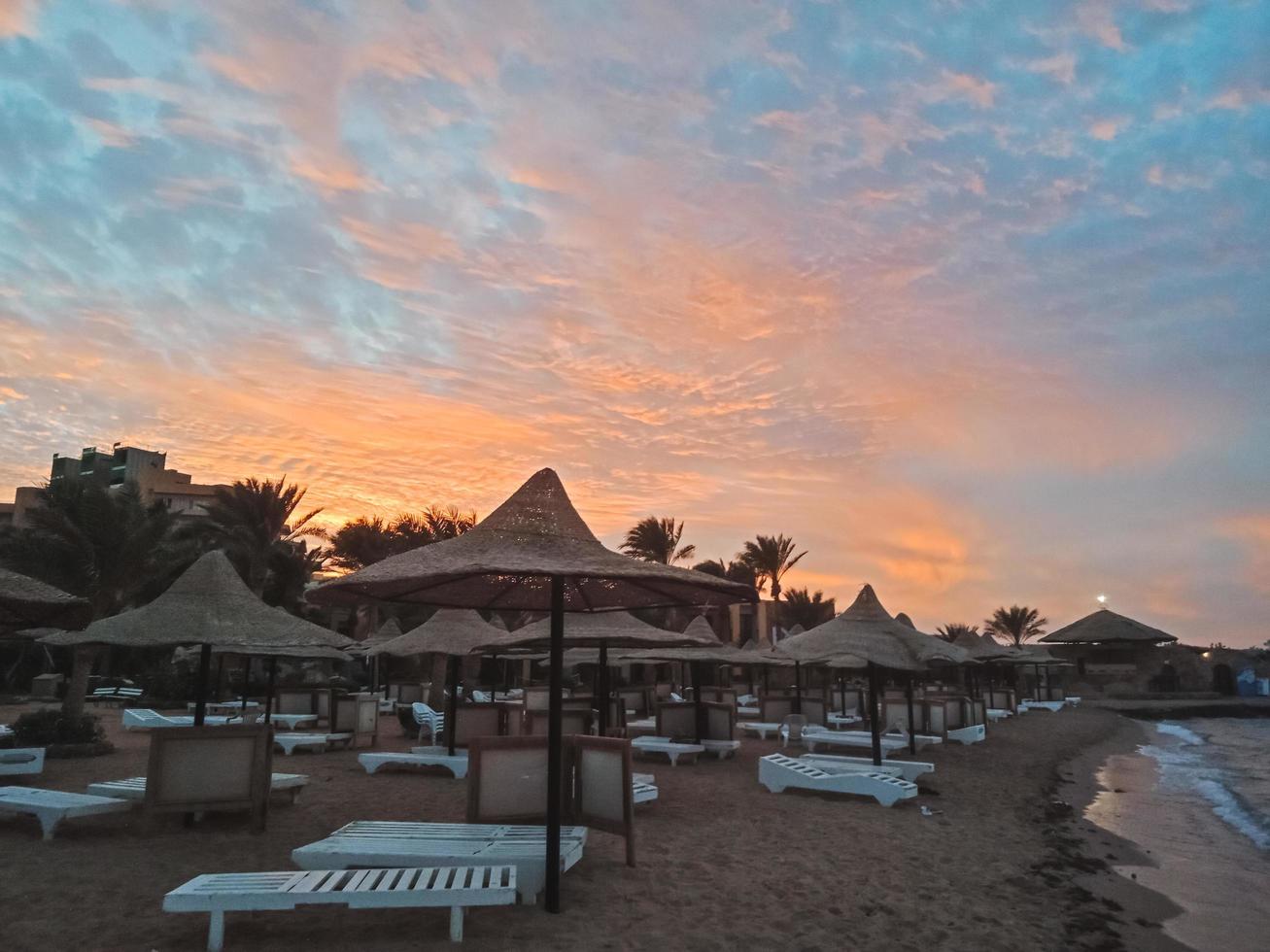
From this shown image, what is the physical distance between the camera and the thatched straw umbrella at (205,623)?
823 cm

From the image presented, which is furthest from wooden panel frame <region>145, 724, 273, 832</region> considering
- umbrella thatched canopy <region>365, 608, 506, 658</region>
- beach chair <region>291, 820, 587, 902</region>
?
umbrella thatched canopy <region>365, 608, 506, 658</region>

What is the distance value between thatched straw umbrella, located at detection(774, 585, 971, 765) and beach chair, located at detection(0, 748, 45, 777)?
1073cm

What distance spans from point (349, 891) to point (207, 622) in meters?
4.95

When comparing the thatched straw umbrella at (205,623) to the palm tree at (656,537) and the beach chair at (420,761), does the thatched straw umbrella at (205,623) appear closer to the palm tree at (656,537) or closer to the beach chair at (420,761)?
the beach chair at (420,761)

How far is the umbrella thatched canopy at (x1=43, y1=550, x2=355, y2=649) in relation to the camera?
8.22 metres

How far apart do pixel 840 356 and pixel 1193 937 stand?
11.5 metres

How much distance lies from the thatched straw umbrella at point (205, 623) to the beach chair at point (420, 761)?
3073 mm

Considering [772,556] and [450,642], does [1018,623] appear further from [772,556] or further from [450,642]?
[450,642]

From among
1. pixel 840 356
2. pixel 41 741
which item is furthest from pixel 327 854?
pixel 840 356

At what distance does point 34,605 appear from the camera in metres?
7.45

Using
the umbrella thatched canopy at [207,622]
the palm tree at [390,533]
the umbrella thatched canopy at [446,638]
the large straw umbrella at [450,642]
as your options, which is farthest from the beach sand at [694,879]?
the palm tree at [390,533]

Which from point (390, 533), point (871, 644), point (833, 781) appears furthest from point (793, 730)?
point (390, 533)

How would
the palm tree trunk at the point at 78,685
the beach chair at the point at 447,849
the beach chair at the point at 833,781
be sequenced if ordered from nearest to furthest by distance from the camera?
the beach chair at the point at 447,849 < the beach chair at the point at 833,781 < the palm tree trunk at the point at 78,685

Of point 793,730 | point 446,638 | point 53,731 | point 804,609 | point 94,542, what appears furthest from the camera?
point 804,609
